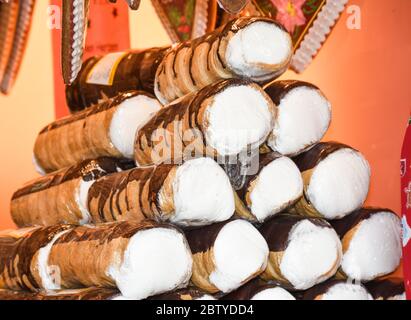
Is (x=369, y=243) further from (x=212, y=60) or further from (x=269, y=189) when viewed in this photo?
(x=212, y=60)

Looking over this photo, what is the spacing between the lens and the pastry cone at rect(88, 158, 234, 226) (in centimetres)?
159

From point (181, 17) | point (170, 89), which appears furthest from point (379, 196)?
point (181, 17)

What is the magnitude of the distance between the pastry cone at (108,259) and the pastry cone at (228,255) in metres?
0.04

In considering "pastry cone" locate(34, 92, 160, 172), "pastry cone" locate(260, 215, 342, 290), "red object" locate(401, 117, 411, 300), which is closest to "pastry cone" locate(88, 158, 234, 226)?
"pastry cone" locate(260, 215, 342, 290)

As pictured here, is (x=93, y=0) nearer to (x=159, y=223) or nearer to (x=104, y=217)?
(x=104, y=217)

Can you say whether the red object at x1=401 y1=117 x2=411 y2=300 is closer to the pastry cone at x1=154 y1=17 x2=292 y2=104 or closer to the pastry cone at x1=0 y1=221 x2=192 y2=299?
the pastry cone at x1=154 y1=17 x2=292 y2=104

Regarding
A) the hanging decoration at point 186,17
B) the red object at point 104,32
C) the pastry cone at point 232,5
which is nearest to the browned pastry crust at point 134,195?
the pastry cone at point 232,5

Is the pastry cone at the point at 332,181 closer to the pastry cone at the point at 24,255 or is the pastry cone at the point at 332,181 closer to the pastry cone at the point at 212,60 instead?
the pastry cone at the point at 212,60

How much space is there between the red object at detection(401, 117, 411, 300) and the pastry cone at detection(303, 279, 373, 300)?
0.45ft

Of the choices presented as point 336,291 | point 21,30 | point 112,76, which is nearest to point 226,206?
point 336,291

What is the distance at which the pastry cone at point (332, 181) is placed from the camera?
1.73 metres

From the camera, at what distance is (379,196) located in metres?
2.10

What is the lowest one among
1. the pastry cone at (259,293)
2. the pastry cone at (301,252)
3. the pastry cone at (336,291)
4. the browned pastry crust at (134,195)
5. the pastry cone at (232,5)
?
the pastry cone at (336,291)

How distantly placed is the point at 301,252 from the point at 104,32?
4.20 ft
